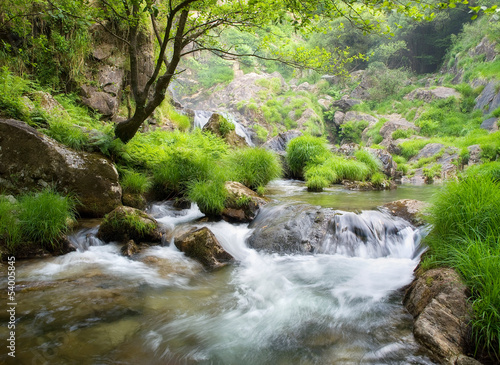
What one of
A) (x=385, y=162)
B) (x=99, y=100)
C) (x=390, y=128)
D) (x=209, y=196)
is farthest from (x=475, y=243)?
(x=390, y=128)

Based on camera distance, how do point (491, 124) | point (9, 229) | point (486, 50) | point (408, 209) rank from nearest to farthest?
point (9, 229) → point (408, 209) → point (491, 124) → point (486, 50)

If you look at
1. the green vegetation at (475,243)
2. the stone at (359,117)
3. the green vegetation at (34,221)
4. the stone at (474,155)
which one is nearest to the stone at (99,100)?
the green vegetation at (34,221)

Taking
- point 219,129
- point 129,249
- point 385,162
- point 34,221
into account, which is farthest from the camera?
point 385,162

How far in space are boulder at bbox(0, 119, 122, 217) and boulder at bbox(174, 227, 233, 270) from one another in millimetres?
1743

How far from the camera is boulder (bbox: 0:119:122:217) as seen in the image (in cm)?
469

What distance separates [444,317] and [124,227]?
4245mm

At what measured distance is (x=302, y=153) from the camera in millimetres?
10977

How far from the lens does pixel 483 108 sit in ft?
61.0

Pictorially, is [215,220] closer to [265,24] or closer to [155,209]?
[155,209]

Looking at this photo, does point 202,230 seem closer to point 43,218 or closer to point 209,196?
point 209,196

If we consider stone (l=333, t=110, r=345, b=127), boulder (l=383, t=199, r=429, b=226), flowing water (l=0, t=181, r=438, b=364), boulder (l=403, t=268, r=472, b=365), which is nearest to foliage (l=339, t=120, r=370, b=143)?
stone (l=333, t=110, r=345, b=127)

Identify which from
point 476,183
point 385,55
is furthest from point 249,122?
point 476,183

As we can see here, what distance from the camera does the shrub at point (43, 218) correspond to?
13.0 ft

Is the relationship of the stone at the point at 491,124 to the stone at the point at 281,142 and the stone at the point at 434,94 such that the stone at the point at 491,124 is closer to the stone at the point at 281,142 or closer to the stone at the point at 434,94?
the stone at the point at 434,94
